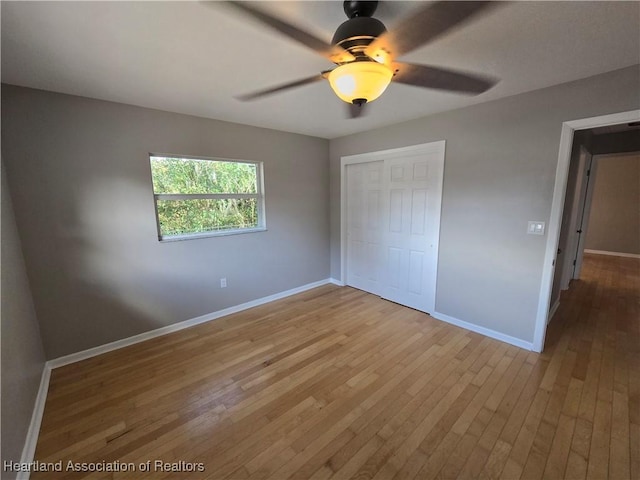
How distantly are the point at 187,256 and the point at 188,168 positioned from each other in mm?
1002

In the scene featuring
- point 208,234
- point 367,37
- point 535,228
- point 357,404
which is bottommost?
point 357,404

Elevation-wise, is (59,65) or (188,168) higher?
(59,65)

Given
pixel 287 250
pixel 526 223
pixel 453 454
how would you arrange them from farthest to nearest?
pixel 287 250
pixel 526 223
pixel 453 454

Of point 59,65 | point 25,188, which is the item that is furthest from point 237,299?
point 59,65

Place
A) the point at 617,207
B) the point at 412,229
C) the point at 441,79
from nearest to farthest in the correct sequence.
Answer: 1. the point at 441,79
2. the point at 412,229
3. the point at 617,207

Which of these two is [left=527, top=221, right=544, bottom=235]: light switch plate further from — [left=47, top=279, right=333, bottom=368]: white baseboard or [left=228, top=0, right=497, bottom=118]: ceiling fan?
[left=47, top=279, right=333, bottom=368]: white baseboard

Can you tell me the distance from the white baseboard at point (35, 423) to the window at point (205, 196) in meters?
1.45

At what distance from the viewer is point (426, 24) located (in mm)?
1381

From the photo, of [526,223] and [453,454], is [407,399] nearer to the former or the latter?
[453,454]

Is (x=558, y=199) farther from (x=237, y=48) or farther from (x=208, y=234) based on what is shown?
(x=208, y=234)

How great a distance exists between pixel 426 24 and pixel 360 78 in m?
0.53

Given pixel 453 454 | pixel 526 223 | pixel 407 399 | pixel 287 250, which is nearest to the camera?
pixel 453 454

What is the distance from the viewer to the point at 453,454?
1.53 metres

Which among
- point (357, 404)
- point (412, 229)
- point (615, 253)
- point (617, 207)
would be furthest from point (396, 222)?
point (615, 253)
